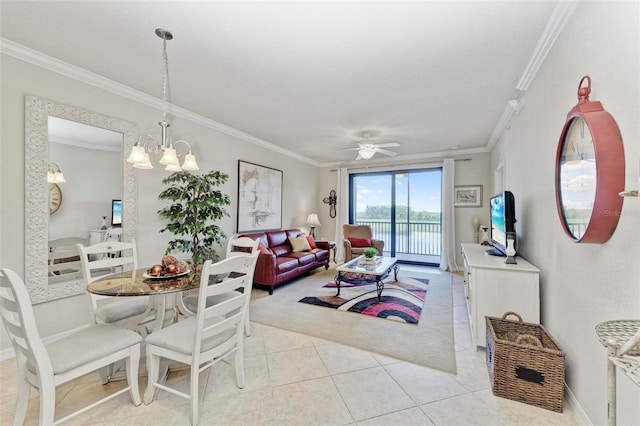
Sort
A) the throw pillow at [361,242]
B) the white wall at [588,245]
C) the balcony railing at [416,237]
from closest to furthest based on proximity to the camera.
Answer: the white wall at [588,245], the throw pillow at [361,242], the balcony railing at [416,237]

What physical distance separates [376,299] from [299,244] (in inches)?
81.8

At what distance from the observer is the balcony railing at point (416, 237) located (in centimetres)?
632

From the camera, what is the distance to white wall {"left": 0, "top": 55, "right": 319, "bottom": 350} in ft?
7.09

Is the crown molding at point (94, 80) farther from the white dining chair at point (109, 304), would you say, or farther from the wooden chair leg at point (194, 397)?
the wooden chair leg at point (194, 397)

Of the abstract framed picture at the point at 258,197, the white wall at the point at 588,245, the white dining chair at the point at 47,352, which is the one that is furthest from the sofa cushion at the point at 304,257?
the white wall at the point at 588,245

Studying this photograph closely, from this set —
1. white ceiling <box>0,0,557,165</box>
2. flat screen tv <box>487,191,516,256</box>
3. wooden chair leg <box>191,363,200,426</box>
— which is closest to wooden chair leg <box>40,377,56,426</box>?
wooden chair leg <box>191,363,200,426</box>

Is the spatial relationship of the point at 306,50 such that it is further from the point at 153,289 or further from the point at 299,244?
the point at 299,244

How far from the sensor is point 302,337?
2.60 metres

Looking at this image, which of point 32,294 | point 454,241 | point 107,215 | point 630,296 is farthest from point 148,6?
point 454,241

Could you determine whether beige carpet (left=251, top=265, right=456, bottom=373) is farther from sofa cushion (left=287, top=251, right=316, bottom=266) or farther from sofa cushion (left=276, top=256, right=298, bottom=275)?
sofa cushion (left=287, top=251, right=316, bottom=266)

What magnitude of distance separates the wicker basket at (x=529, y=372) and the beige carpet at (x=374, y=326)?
14.3 inches

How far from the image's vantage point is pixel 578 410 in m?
1.58

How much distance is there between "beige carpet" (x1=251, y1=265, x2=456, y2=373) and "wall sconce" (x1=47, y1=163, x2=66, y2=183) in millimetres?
2376

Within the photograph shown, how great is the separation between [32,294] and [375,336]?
10.4 feet
